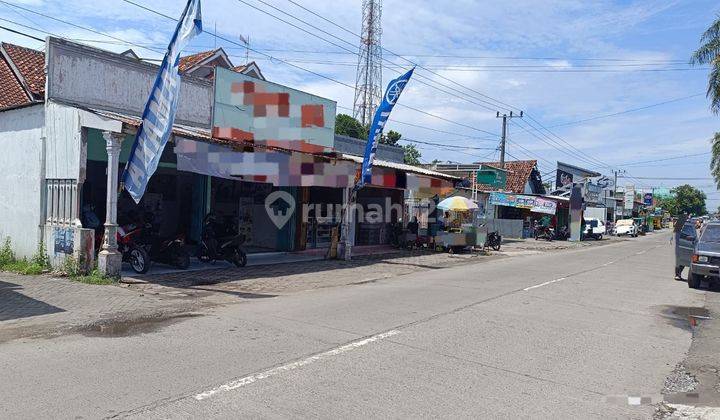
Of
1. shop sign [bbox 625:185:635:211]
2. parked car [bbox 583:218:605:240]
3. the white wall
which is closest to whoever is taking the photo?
the white wall

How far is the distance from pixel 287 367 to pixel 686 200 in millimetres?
127088

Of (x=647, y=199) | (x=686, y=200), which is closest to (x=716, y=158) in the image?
(x=647, y=199)

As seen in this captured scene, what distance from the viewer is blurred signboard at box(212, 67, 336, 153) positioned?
16750 mm

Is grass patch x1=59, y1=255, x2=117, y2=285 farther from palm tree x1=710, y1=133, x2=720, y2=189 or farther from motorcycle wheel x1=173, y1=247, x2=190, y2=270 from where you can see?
palm tree x1=710, y1=133, x2=720, y2=189

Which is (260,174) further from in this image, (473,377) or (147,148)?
(473,377)

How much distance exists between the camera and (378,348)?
6996mm

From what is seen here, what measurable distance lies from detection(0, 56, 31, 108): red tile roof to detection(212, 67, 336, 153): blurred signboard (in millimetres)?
6940

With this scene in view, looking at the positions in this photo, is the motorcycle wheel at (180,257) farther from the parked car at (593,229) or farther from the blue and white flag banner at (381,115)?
the parked car at (593,229)

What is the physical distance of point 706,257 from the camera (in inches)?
566

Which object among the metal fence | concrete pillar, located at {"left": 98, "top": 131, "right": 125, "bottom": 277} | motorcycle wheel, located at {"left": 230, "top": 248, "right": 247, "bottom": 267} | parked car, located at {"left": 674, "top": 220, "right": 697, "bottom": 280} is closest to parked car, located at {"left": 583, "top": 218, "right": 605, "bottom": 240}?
parked car, located at {"left": 674, "top": 220, "right": 697, "bottom": 280}

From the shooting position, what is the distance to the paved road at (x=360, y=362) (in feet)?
16.3

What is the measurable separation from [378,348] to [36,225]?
9.86 m

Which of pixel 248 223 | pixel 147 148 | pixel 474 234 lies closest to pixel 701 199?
pixel 474 234

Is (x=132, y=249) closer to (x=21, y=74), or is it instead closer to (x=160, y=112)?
(x=160, y=112)
